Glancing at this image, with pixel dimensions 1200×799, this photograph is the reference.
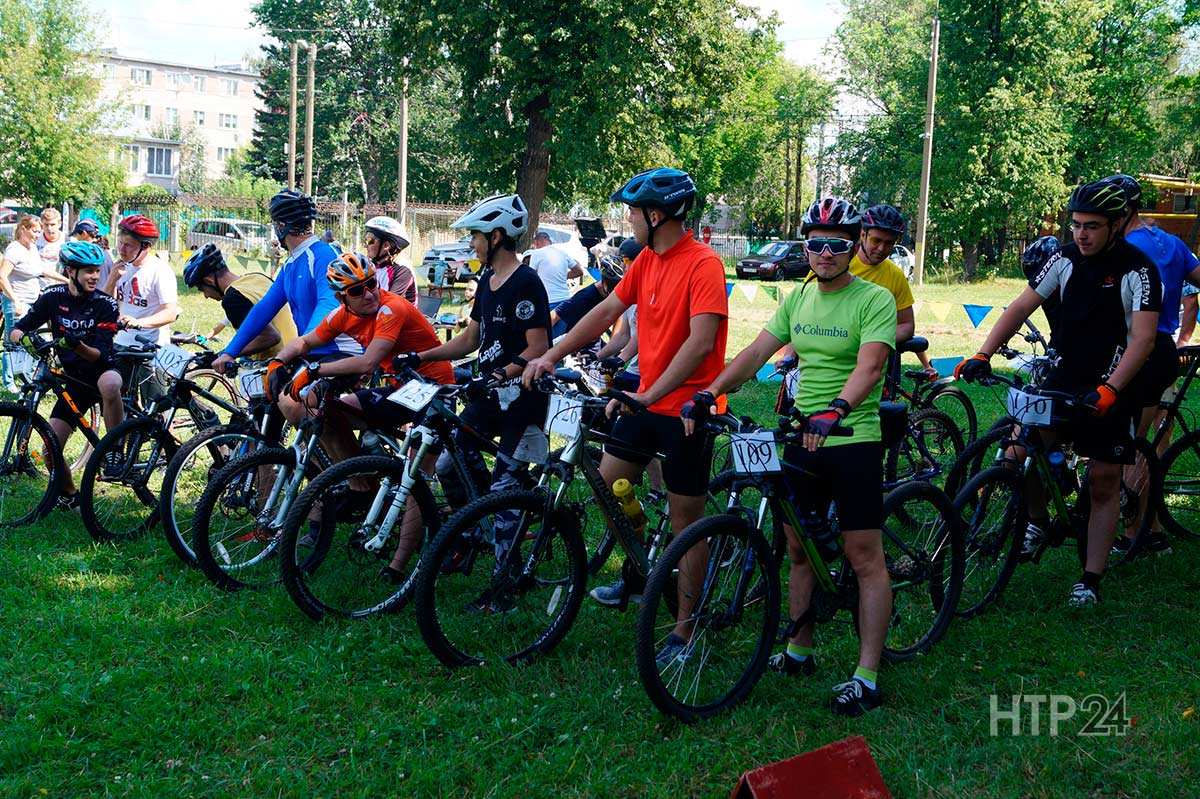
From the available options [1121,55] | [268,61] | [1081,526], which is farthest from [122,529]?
[268,61]

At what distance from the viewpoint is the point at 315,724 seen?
14.3 ft

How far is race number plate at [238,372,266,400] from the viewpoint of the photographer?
6.08m

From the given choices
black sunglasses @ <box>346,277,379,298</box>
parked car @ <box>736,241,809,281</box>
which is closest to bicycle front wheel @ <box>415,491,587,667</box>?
black sunglasses @ <box>346,277,379,298</box>

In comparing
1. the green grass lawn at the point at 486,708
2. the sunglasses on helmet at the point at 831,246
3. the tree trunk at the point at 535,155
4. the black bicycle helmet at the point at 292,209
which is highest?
the tree trunk at the point at 535,155

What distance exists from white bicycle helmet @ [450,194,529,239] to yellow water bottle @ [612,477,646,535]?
1409 mm

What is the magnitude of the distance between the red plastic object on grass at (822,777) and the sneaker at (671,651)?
78 cm

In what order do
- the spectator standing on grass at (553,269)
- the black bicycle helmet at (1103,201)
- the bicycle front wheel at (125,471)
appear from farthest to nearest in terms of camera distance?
the spectator standing on grass at (553,269) → the bicycle front wheel at (125,471) → the black bicycle helmet at (1103,201)

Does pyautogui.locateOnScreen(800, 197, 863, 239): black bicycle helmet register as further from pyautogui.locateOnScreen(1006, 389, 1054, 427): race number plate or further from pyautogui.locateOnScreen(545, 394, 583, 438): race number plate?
pyautogui.locateOnScreen(1006, 389, 1054, 427): race number plate

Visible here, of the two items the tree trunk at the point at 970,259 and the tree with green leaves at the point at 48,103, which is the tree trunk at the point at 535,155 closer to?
the tree with green leaves at the point at 48,103

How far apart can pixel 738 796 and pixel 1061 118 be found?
40095mm

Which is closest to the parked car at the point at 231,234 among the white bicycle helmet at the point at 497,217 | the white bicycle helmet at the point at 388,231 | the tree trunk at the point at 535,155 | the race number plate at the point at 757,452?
the tree trunk at the point at 535,155

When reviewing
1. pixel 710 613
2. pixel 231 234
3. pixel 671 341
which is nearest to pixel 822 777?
pixel 710 613

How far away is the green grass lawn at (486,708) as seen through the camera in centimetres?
394

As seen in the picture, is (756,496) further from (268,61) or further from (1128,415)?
(268,61)
